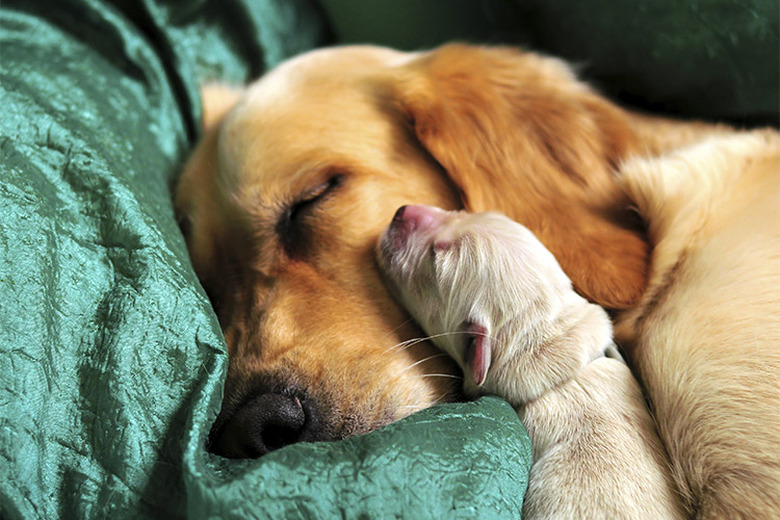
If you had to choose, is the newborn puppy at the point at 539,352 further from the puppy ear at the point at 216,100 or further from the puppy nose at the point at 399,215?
the puppy ear at the point at 216,100

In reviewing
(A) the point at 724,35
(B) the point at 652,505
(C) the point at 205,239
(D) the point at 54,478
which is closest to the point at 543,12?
(A) the point at 724,35

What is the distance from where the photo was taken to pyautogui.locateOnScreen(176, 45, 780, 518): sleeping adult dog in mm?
980

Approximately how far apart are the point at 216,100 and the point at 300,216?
2.12 ft

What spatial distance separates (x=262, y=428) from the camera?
39.9 inches

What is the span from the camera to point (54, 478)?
32.5 inches

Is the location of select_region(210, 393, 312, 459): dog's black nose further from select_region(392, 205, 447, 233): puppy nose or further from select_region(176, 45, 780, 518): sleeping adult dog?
select_region(392, 205, 447, 233): puppy nose

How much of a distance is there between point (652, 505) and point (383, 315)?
1.74 ft

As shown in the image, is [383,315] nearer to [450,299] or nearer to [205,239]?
[450,299]

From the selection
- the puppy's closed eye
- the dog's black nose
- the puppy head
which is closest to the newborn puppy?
the puppy head

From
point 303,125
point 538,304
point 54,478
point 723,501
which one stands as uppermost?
point 303,125

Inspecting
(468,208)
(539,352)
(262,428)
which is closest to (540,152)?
(468,208)

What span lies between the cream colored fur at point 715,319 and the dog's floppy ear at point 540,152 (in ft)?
0.19

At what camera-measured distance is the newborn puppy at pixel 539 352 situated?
0.92 m

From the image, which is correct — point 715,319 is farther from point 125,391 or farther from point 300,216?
point 125,391
